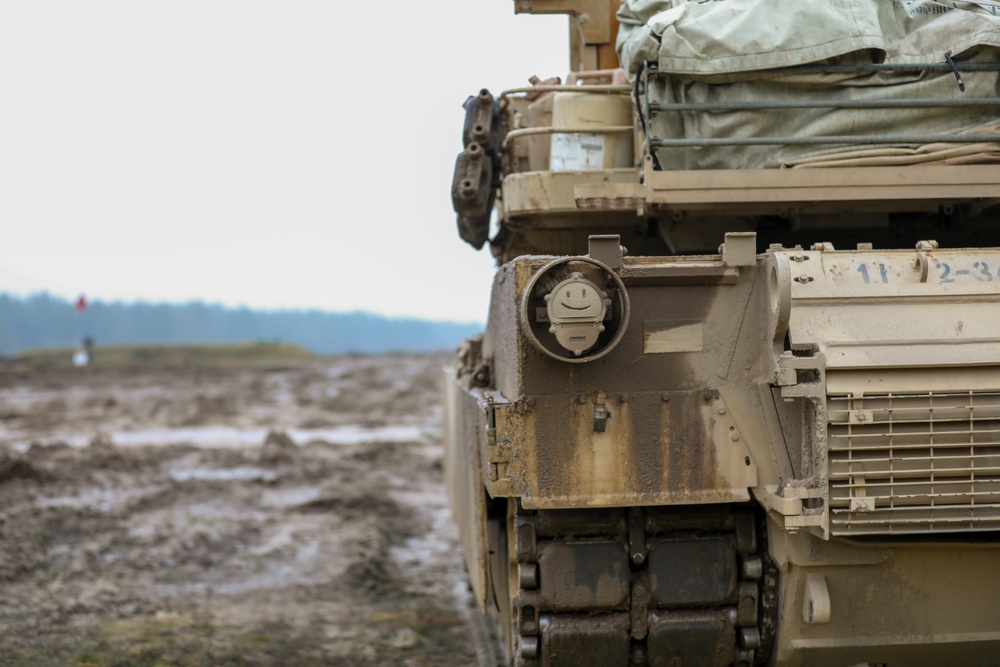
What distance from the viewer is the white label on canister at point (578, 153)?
15.7 feet

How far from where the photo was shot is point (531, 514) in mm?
3805

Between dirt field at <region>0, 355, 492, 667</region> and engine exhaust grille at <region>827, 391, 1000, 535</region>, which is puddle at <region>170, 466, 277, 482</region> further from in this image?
engine exhaust grille at <region>827, 391, 1000, 535</region>

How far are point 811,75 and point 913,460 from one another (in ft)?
5.26

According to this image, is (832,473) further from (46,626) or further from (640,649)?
(46,626)

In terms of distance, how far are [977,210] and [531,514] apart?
81.6 inches

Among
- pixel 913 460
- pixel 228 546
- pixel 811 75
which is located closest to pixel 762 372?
pixel 913 460

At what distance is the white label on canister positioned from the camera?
4781 mm

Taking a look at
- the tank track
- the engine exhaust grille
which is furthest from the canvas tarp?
the tank track

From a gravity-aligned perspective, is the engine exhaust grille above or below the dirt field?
above

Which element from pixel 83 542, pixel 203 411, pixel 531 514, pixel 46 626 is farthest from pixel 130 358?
pixel 531 514

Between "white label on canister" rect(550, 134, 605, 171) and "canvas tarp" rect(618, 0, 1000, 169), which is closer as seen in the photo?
Answer: "canvas tarp" rect(618, 0, 1000, 169)

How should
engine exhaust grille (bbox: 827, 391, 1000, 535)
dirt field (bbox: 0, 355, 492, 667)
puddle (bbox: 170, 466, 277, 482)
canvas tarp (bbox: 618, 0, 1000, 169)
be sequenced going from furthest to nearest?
1. puddle (bbox: 170, 466, 277, 482)
2. dirt field (bbox: 0, 355, 492, 667)
3. canvas tarp (bbox: 618, 0, 1000, 169)
4. engine exhaust grille (bbox: 827, 391, 1000, 535)

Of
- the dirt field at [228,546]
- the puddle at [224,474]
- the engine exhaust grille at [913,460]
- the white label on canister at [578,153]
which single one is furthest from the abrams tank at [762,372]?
the puddle at [224,474]

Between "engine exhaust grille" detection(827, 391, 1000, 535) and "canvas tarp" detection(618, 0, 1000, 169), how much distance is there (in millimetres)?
1240
